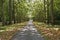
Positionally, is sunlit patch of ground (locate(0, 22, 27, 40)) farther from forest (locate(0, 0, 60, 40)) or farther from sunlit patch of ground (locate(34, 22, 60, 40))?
sunlit patch of ground (locate(34, 22, 60, 40))

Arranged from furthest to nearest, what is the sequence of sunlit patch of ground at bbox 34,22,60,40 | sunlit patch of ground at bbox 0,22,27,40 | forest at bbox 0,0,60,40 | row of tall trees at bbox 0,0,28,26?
row of tall trees at bbox 0,0,28,26 → forest at bbox 0,0,60,40 → sunlit patch of ground at bbox 0,22,27,40 → sunlit patch of ground at bbox 34,22,60,40

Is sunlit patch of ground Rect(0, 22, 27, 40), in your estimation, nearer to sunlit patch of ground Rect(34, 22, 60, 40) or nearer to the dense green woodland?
sunlit patch of ground Rect(34, 22, 60, 40)

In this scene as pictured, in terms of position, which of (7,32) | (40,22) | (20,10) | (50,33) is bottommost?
(40,22)

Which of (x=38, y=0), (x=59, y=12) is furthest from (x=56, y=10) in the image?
(x=38, y=0)

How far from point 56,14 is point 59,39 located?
4107 centimetres

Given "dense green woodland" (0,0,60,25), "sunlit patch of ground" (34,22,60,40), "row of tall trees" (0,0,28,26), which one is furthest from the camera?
"row of tall trees" (0,0,28,26)

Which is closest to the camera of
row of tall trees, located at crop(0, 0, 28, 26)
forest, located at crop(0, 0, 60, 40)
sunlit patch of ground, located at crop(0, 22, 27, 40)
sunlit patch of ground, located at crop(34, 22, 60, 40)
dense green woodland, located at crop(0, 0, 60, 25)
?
sunlit patch of ground, located at crop(34, 22, 60, 40)

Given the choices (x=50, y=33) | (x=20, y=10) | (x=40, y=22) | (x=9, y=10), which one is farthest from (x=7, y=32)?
(x=20, y=10)

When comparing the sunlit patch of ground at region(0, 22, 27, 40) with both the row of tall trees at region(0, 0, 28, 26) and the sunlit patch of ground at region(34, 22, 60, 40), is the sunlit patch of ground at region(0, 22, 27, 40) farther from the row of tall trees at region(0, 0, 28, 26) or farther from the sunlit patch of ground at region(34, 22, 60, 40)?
the row of tall trees at region(0, 0, 28, 26)

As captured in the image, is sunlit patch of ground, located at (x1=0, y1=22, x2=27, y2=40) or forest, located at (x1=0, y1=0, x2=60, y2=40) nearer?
sunlit patch of ground, located at (x1=0, y1=22, x2=27, y2=40)

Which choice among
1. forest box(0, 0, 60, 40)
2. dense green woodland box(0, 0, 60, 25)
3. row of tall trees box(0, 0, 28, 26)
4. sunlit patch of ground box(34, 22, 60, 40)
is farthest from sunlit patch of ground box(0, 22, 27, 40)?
dense green woodland box(0, 0, 60, 25)

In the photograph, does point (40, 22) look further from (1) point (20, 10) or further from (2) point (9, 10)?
(2) point (9, 10)

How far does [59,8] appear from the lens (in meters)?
52.3

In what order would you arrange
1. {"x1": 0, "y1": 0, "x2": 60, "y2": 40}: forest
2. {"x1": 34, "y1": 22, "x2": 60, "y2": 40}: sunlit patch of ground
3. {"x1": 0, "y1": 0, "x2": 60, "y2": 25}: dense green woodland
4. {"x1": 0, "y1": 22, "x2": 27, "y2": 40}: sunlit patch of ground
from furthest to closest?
{"x1": 0, "y1": 0, "x2": 60, "y2": 25}: dense green woodland, {"x1": 0, "y1": 0, "x2": 60, "y2": 40}: forest, {"x1": 0, "y1": 22, "x2": 27, "y2": 40}: sunlit patch of ground, {"x1": 34, "y1": 22, "x2": 60, "y2": 40}: sunlit patch of ground
